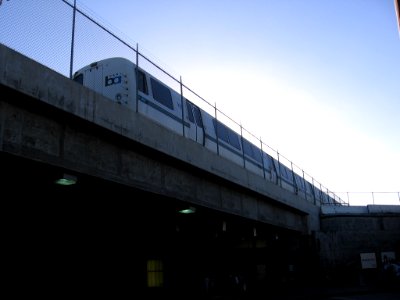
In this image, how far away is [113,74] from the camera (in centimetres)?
1427

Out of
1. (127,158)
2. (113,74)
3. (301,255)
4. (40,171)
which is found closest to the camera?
(40,171)

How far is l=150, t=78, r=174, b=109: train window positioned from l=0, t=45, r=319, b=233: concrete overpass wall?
2688 millimetres

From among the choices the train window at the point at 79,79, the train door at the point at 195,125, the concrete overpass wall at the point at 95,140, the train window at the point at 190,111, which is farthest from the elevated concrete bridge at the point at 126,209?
the train window at the point at 79,79

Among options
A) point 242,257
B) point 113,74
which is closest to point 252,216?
point 113,74

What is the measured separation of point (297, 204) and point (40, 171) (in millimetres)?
17672

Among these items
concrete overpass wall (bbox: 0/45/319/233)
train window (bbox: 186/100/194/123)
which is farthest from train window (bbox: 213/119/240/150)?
concrete overpass wall (bbox: 0/45/319/233)

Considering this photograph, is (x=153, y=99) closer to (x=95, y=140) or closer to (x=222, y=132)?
(x=95, y=140)

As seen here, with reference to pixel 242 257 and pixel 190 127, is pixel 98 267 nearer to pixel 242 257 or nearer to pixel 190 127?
pixel 190 127

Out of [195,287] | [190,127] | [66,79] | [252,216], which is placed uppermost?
[190,127]

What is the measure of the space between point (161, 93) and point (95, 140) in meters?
5.99

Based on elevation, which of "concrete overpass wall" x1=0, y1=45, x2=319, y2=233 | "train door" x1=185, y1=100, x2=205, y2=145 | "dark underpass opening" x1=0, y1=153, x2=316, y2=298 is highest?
"train door" x1=185, y1=100, x2=205, y2=145

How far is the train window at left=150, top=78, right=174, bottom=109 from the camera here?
15078 mm

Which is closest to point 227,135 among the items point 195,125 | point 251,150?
point 251,150

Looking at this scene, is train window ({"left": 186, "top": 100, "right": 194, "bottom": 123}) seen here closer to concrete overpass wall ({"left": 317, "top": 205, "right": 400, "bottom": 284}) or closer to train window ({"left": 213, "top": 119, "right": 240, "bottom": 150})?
train window ({"left": 213, "top": 119, "right": 240, "bottom": 150})
